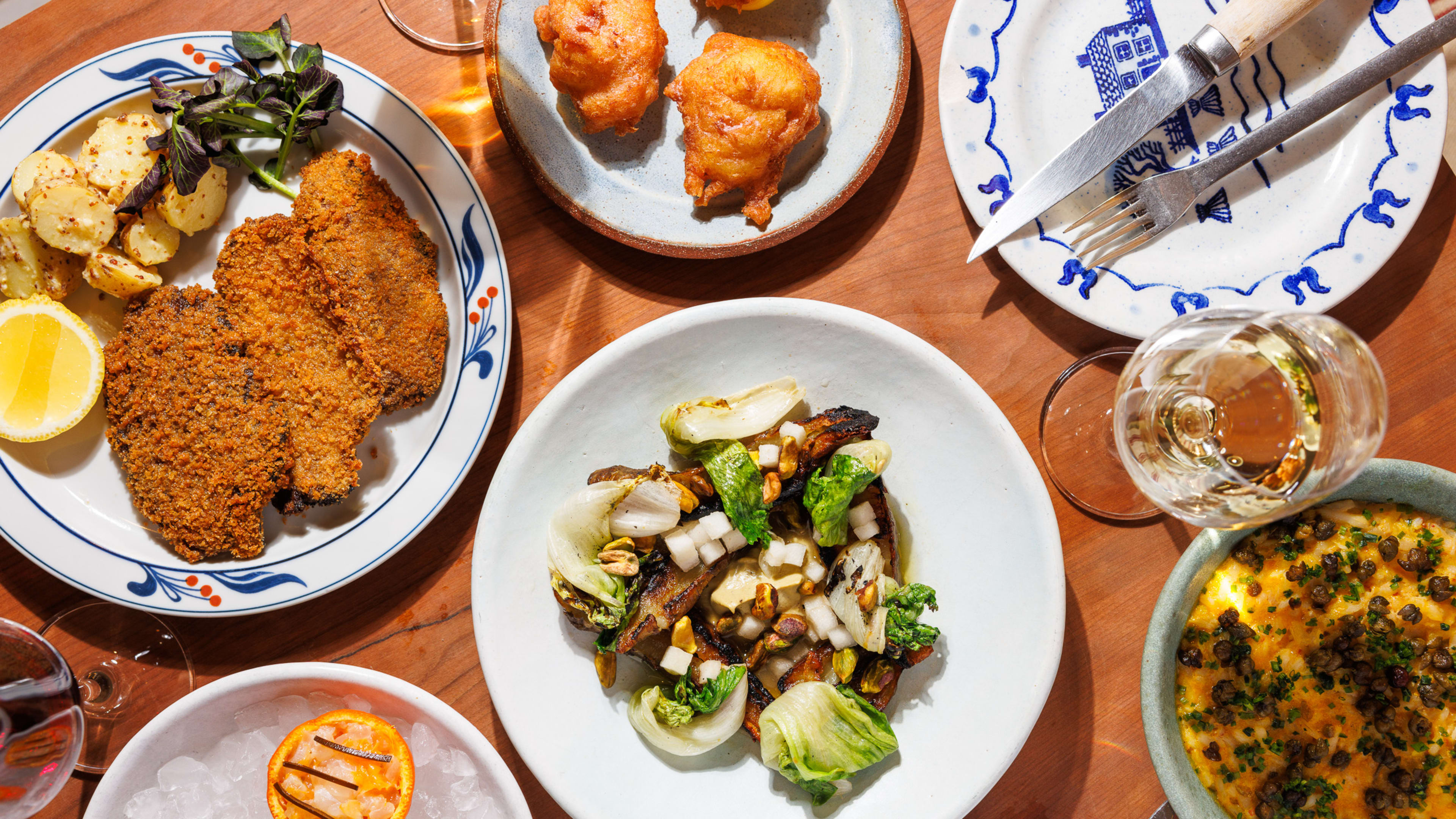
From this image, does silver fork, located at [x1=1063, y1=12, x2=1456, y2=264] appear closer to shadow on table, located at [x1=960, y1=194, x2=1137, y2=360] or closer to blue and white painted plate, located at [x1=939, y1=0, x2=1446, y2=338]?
blue and white painted plate, located at [x1=939, y1=0, x2=1446, y2=338]

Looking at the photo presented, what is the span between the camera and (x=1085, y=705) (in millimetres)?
2213

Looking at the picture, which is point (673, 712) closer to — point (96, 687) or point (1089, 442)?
point (1089, 442)

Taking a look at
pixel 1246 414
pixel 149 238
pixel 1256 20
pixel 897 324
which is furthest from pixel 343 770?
pixel 1256 20

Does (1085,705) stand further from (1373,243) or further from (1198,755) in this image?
(1373,243)

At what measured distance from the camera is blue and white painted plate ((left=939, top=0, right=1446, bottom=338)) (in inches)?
82.0

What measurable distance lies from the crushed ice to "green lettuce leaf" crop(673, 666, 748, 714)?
57 centimetres

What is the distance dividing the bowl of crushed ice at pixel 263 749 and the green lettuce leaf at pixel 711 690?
475 mm

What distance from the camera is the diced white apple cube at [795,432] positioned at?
1921 millimetres

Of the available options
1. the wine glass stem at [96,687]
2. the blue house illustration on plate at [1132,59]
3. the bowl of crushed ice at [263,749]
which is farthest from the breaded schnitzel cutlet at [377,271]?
the blue house illustration on plate at [1132,59]

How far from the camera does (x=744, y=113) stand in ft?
6.43

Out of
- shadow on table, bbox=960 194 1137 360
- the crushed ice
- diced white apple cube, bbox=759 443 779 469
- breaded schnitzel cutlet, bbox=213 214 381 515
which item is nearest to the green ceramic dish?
shadow on table, bbox=960 194 1137 360

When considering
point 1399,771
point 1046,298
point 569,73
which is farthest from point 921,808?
point 569,73

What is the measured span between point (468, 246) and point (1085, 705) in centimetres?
204

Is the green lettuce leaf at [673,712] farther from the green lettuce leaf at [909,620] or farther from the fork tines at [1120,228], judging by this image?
the fork tines at [1120,228]
